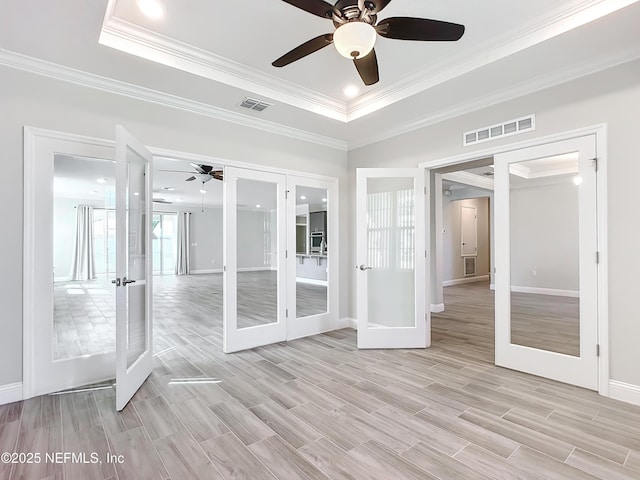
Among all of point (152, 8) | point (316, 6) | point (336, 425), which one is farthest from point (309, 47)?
point (336, 425)

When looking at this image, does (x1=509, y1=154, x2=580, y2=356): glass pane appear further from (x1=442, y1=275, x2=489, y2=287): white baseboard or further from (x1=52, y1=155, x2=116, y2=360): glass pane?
(x1=442, y1=275, x2=489, y2=287): white baseboard

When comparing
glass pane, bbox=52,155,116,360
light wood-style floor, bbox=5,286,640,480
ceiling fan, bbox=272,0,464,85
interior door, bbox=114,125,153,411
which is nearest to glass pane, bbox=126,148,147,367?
interior door, bbox=114,125,153,411

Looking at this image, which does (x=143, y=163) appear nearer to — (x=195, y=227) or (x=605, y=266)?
(x=605, y=266)

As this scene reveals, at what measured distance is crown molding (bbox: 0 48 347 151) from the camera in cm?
262

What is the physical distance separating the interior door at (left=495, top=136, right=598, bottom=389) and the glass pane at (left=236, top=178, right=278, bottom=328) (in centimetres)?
267

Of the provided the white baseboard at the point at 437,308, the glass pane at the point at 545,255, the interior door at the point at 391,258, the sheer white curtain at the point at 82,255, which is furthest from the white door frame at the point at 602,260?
the sheer white curtain at the point at 82,255

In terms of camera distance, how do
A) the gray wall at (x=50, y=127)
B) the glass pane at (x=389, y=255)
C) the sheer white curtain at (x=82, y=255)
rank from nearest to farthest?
the gray wall at (x=50, y=127), the sheer white curtain at (x=82, y=255), the glass pane at (x=389, y=255)

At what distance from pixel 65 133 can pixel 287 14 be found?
2.14 metres

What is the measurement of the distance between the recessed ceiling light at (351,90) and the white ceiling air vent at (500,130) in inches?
Result: 51.2

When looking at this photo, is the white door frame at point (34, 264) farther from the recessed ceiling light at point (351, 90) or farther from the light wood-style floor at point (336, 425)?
the recessed ceiling light at point (351, 90)

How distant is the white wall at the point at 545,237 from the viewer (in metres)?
2.98

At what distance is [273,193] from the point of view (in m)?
4.33

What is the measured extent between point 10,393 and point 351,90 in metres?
4.16

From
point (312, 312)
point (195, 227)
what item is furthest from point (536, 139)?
point (195, 227)
